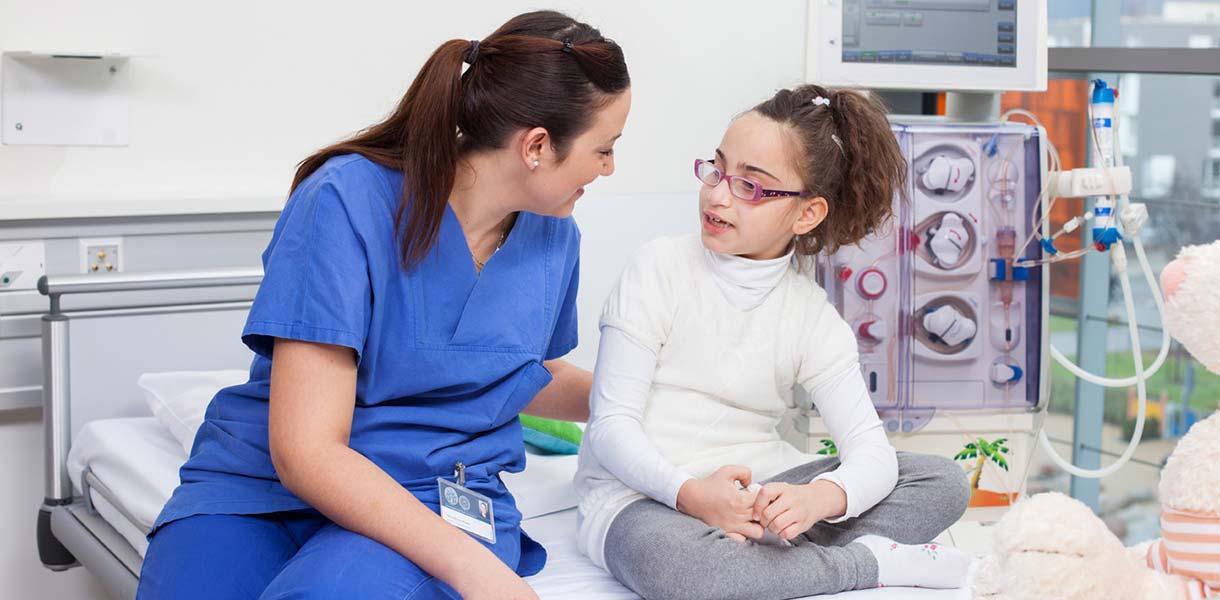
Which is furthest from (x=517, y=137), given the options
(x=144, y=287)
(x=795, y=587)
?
(x=144, y=287)

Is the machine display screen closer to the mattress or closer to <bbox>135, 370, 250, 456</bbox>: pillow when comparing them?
the mattress

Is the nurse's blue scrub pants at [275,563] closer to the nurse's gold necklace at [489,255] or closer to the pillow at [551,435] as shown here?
the nurse's gold necklace at [489,255]

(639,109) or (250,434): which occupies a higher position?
(639,109)

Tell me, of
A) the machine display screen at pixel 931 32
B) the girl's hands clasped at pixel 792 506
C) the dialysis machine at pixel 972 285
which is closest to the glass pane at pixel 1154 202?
the machine display screen at pixel 931 32

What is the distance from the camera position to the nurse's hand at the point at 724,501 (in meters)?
1.58

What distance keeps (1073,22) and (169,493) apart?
3.05 metres

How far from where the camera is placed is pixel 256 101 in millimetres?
2447

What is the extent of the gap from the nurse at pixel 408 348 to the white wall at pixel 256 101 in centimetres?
87

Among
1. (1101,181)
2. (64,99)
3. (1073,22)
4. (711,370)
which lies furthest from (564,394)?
(1073,22)

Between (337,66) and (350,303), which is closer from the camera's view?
(350,303)

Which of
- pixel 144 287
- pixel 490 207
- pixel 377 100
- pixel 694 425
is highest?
pixel 377 100

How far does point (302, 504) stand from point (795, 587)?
60 centimetres

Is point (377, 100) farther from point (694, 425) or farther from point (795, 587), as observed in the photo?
point (795, 587)

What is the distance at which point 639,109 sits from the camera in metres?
2.82
